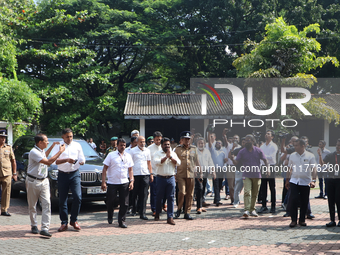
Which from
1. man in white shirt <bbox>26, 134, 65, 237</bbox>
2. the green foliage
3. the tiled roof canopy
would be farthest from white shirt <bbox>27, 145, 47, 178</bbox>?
the tiled roof canopy

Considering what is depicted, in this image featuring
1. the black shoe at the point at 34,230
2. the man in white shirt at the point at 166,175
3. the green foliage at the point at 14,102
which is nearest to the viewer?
the black shoe at the point at 34,230

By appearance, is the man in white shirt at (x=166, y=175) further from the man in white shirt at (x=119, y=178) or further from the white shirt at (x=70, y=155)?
the white shirt at (x=70, y=155)

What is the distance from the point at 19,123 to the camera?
61.1 feet

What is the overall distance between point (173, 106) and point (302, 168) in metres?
15.2

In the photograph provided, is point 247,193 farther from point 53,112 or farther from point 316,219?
point 53,112

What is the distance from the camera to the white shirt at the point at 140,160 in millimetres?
8641

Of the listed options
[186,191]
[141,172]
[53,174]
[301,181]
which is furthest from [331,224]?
[53,174]

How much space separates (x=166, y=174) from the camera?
8148 mm

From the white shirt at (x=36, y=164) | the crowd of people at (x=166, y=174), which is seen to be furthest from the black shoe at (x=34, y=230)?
the white shirt at (x=36, y=164)

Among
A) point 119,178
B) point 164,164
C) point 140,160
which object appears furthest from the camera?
point 140,160

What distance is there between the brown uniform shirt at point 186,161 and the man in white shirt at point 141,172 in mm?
767

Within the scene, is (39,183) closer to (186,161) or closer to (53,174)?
(53,174)

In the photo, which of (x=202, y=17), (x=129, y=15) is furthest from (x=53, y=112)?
(x=202, y=17)

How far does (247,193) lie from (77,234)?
4030 mm
